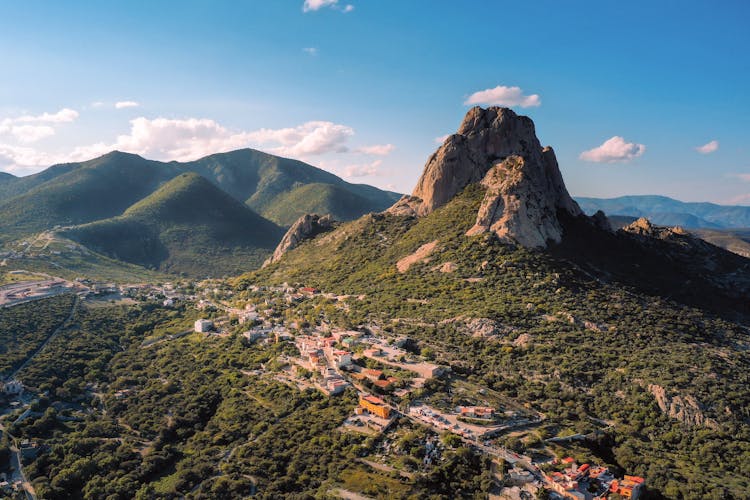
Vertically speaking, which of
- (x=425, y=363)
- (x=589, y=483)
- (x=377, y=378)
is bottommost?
(x=589, y=483)

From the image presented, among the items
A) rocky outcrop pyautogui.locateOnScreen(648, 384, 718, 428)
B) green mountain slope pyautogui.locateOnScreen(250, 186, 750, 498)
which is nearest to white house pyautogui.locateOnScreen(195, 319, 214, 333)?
green mountain slope pyautogui.locateOnScreen(250, 186, 750, 498)

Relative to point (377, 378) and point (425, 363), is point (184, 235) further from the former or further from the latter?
point (425, 363)

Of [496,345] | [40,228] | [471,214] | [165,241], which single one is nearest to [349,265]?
[471,214]

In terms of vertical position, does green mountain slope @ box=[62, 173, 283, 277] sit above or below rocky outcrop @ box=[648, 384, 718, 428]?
above

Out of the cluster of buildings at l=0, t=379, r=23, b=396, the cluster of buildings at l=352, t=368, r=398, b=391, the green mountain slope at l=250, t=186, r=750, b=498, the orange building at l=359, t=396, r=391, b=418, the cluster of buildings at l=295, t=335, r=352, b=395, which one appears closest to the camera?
the green mountain slope at l=250, t=186, r=750, b=498

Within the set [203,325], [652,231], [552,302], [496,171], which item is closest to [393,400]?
[552,302]

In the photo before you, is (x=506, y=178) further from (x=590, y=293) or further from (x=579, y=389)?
(x=579, y=389)

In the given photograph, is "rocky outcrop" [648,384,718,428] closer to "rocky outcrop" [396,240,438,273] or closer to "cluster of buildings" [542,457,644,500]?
"cluster of buildings" [542,457,644,500]

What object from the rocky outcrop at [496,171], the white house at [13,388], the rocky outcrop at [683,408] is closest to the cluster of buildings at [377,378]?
the rocky outcrop at [683,408]
